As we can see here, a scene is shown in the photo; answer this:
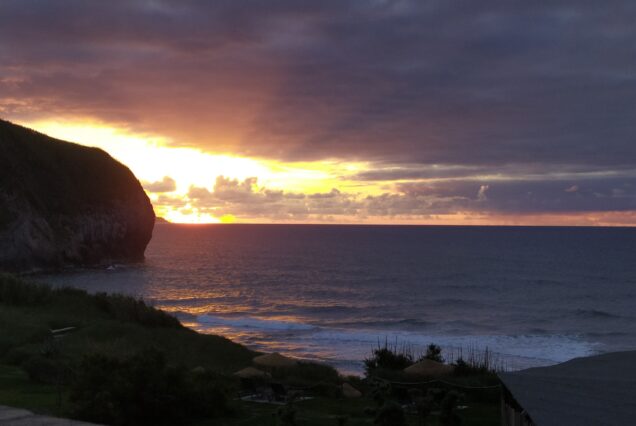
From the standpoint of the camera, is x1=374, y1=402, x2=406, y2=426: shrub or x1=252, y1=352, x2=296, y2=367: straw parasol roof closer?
x1=374, y1=402, x2=406, y2=426: shrub

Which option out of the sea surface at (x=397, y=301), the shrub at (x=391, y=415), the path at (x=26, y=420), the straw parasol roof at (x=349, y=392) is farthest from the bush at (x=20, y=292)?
the shrub at (x=391, y=415)

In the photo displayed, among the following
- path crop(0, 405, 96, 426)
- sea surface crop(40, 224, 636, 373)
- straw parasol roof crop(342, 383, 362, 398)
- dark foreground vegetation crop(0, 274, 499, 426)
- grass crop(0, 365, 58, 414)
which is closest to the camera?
path crop(0, 405, 96, 426)

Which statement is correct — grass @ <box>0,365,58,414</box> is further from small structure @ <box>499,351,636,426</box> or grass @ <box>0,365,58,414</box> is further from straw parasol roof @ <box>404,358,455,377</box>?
straw parasol roof @ <box>404,358,455,377</box>

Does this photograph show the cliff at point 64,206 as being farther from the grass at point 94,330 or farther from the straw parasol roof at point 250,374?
the straw parasol roof at point 250,374

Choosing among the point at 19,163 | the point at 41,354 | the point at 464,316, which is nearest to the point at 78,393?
the point at 41,354

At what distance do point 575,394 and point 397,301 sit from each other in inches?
2108

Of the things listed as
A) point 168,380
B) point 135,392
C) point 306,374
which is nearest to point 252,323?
point 306,374

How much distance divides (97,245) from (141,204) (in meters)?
15.0

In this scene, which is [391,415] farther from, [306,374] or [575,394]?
[306,374]

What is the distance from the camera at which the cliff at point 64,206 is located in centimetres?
7500

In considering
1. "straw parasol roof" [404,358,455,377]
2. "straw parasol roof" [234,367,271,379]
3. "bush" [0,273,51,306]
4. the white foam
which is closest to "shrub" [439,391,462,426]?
"straw parasol roof" [404,358,455,377]

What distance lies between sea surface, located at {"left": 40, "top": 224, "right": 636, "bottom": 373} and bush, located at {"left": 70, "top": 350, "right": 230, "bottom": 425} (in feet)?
56.5

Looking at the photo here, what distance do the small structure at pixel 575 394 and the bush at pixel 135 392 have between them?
701cm

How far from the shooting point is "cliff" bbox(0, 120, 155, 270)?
75.0 metres
